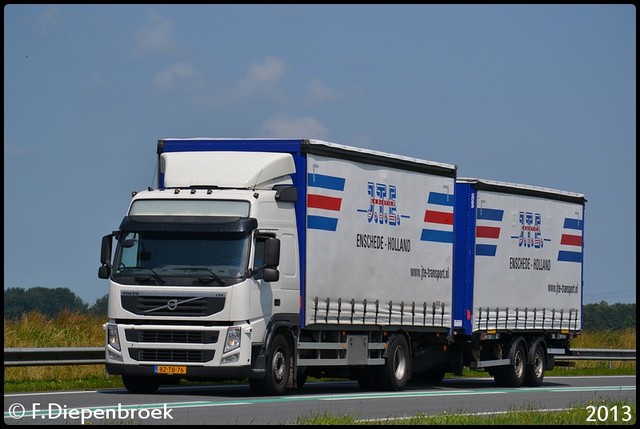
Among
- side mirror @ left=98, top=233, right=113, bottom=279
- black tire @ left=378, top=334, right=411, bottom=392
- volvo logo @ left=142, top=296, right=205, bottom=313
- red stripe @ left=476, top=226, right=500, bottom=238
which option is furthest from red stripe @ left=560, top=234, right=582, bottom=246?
side mirror @ left=98, top=233, right=113, bottom=279

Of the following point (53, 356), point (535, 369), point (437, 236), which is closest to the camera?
point (53, 356)

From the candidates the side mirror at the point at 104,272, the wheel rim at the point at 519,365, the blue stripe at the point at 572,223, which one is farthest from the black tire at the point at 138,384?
the blue stripe at the point at 572,223

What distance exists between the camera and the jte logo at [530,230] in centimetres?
3108

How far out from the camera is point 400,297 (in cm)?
2669

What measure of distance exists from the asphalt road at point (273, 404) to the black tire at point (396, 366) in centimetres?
37

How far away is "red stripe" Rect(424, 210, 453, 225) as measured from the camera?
27689 millimetres

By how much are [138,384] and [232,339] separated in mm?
1940

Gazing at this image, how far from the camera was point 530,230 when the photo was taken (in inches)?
1237

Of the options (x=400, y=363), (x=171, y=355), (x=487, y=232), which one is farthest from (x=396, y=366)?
(x=171, y=355)

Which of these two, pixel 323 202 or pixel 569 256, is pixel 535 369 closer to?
pixel 569 256

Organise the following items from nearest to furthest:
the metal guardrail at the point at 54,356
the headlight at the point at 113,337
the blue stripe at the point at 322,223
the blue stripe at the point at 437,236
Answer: the headlight at the point at 113,337 < the blue stripe at the point at 322,223 < the metal guardrail at the point at 54,356 < the blue stripe at the point at 437,236

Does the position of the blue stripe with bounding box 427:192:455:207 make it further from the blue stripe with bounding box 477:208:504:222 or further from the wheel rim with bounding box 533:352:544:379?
the wheel rim with bounding box 533:352:544:379

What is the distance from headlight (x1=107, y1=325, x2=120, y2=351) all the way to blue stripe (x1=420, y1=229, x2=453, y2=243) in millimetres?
7006

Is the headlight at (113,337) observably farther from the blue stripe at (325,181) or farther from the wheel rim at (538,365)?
the wheel rim at (538,365)
